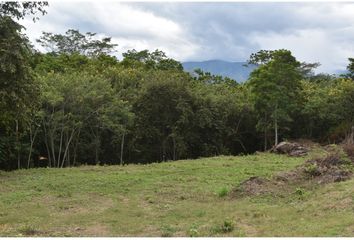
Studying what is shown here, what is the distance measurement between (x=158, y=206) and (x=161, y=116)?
22096 millimetres

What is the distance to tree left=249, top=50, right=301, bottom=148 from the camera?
103 feet

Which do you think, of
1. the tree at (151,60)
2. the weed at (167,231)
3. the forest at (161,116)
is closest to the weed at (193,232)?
the weed at (167,231)

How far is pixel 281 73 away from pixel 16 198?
22.3 m

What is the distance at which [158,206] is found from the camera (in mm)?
12953

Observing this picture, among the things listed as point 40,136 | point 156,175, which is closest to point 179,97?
point 40,136

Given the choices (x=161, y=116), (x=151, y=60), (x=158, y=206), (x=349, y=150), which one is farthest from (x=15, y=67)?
(x=151, y=60)

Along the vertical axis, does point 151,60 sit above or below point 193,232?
above

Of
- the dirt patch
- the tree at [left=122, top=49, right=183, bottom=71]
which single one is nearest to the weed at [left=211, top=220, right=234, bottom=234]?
the dirt patch

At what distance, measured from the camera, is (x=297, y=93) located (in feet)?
114

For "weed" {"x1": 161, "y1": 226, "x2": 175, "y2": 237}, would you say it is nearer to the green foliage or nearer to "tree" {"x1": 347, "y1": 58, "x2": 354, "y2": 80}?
→ the green foliage

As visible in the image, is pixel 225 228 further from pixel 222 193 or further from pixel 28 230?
pixel 222 193

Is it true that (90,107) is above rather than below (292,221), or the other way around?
above

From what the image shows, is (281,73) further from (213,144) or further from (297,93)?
(213,144)

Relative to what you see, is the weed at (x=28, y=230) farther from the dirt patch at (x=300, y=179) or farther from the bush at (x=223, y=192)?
the dirt patch at (x=300, y=179)
